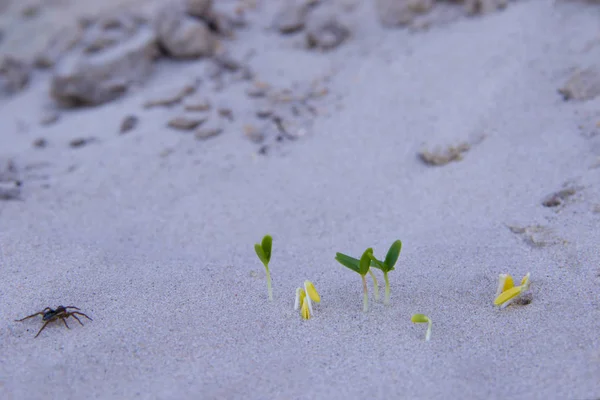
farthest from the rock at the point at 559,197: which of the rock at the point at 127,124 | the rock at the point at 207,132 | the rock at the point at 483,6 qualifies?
the rock at the point at 127,124

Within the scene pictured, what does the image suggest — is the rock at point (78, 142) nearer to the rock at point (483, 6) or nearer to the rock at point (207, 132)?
the rock at point (207, 132)

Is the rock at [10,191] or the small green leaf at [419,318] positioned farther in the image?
the rock at [10,191]

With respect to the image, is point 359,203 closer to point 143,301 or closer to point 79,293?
point 143,301

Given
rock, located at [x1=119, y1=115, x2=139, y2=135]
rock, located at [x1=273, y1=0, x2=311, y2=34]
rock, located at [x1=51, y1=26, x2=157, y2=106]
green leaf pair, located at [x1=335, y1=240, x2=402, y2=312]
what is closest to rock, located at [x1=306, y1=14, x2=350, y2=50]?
rock, located at [x1=273, y1=0, x2=311, y2=34]

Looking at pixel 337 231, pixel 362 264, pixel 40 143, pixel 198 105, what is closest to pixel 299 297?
pixel 362 264

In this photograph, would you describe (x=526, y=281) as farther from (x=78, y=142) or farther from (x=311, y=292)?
(x=78, y=142)
